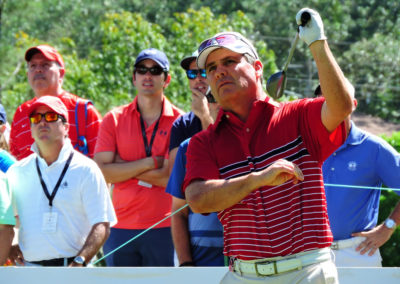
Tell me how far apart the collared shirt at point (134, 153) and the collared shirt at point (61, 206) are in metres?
0.77

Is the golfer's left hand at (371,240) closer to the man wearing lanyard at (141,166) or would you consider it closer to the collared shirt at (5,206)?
the man wearing lanyard at (141,166)

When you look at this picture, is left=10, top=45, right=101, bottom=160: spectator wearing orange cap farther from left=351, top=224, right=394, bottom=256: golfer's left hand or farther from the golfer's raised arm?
the golfer's raised arm

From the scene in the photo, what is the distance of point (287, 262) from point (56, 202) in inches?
85.5

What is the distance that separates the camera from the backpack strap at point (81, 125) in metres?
6.23

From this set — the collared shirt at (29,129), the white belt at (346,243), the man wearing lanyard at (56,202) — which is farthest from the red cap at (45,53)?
the white belt at (346,243)

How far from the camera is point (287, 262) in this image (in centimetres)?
333

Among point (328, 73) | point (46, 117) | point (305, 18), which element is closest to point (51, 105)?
point (46, 117)

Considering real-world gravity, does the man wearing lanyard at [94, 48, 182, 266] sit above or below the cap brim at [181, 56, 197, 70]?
below

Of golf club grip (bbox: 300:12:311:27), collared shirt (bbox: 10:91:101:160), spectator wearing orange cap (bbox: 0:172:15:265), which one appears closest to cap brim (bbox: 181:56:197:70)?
collared shirt (bbox: 10:91:101:160)

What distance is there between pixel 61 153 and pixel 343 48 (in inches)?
1179

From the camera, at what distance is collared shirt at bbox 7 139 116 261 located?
491 cm

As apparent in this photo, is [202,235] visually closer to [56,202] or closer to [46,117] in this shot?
[56,202]

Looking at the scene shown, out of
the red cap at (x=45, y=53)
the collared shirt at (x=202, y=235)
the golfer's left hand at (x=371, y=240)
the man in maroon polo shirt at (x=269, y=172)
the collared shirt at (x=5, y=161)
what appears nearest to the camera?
the man in maroon polo shirt at (x=269, y=172)

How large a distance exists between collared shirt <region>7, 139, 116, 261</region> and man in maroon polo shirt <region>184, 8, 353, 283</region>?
1574 mm
